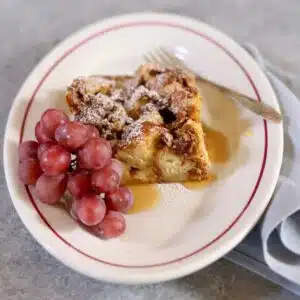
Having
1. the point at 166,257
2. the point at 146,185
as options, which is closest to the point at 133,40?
the point at 146,185

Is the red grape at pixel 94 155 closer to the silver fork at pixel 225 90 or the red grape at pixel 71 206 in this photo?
the red grape at pixel 71 206

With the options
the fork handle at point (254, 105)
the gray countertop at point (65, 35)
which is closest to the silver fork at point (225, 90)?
the fork handle at point (254, 105)

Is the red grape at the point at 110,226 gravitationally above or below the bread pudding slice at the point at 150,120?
below

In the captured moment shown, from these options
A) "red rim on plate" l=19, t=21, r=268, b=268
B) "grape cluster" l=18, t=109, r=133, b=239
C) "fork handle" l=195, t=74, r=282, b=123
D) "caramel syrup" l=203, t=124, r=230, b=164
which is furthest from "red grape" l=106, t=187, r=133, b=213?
"fork handle" l=195, t=74, r=282, b=123

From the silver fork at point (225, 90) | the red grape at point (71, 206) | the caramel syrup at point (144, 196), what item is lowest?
the red grape at point (71, 206)

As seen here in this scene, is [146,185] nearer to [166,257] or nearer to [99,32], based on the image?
[166,257]
